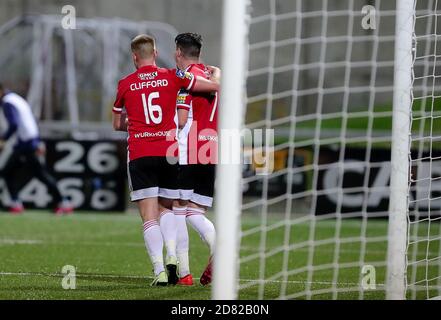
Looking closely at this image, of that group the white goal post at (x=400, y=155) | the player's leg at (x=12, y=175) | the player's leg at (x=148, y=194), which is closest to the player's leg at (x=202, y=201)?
the player's leg at (x=148, y=194)

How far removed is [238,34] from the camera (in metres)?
5.40

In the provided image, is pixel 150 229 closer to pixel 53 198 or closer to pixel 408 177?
pixel 408 177

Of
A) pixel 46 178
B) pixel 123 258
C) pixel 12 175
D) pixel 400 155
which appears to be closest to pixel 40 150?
pixel 46 178

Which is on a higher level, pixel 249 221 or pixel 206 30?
pixel 206 30

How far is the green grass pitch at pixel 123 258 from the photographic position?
702cm

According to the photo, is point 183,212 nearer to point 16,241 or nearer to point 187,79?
point 187,79

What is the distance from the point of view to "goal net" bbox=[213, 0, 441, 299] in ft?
20.8

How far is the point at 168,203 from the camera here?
7.84 meters

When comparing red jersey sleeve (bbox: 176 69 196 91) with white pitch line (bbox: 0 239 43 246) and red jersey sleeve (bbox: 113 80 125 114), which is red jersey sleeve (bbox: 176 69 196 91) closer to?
red jersey sleeve (bbox: 113 80 125 114)

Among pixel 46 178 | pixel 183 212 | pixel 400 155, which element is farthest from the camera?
pixel 46 178

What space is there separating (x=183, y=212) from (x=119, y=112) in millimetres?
921

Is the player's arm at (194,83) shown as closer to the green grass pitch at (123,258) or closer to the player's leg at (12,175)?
the green grass pitch at (123,258)

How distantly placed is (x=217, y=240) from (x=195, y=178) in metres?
2.35

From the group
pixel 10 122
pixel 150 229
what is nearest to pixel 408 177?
pixel 150 229
